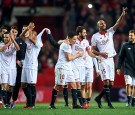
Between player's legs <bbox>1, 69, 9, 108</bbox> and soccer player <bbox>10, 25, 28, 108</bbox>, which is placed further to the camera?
soccer player <bbox>10, 25, 28, 108</bbox>

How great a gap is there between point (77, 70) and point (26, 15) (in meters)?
15.0

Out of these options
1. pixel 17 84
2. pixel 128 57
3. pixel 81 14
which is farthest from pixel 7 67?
pixel 81 14


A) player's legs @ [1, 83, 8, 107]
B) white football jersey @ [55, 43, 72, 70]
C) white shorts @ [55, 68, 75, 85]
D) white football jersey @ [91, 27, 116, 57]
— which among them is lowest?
player's legs @ [1, 83, 8, 107]

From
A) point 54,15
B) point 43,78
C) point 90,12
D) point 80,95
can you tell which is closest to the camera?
point 80,95

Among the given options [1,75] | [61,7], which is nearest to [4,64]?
[1,75]

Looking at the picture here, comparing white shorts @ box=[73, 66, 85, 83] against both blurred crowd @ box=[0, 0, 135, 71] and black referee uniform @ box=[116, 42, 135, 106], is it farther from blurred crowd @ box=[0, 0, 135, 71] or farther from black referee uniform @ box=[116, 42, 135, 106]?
blurred crowd @ box=[0, 0, 135, 71]

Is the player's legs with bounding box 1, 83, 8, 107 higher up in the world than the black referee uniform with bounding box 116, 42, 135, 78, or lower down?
lower down

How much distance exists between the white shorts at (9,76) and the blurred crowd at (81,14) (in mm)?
9623

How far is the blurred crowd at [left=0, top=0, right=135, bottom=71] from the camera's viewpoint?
3309 cm

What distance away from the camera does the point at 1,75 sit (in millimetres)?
22172

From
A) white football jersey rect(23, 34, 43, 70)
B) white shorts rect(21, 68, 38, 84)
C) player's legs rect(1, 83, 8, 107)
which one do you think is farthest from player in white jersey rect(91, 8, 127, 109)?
player's legs rect(1, 83, 8, 107)

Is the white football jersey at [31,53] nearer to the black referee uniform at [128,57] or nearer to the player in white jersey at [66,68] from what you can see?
the player in white jersey at [66,68]

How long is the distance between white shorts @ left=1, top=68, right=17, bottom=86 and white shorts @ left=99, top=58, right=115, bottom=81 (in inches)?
106

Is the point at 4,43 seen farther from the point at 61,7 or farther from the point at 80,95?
the point at 61,7
